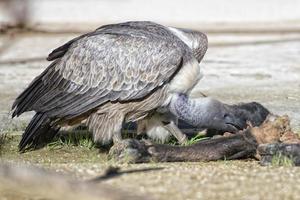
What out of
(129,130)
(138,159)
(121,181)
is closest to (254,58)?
(129,130)

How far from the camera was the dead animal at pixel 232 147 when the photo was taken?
20.1 ft

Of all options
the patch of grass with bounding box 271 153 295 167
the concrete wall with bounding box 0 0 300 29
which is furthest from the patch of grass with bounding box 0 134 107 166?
the concrete wall with bounding box 0 0 300 29

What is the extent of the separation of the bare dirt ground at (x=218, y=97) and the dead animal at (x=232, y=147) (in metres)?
0.13

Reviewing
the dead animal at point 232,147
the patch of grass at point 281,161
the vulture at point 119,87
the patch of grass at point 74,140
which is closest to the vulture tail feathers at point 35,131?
the vulture at point 119,87

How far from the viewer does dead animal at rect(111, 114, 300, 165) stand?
6137 millimetres

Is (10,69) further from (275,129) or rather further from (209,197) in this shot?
(209,197)

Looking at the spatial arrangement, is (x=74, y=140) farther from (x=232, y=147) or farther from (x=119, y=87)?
(x=232, y=147)

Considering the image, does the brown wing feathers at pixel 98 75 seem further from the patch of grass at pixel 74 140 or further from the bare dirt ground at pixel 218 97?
the bare dirt ground at pixel 218 97

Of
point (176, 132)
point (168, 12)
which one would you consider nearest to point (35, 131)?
point (176, 132)

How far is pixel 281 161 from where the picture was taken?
5.90 m

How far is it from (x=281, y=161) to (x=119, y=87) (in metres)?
1.59

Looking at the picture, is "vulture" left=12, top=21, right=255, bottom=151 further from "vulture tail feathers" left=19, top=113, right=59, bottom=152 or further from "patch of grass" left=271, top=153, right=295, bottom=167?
"patch of grass" left=271, top=153, right=295, bottom=167

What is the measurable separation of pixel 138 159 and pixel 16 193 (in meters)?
1.46

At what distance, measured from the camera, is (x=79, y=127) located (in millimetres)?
7680
